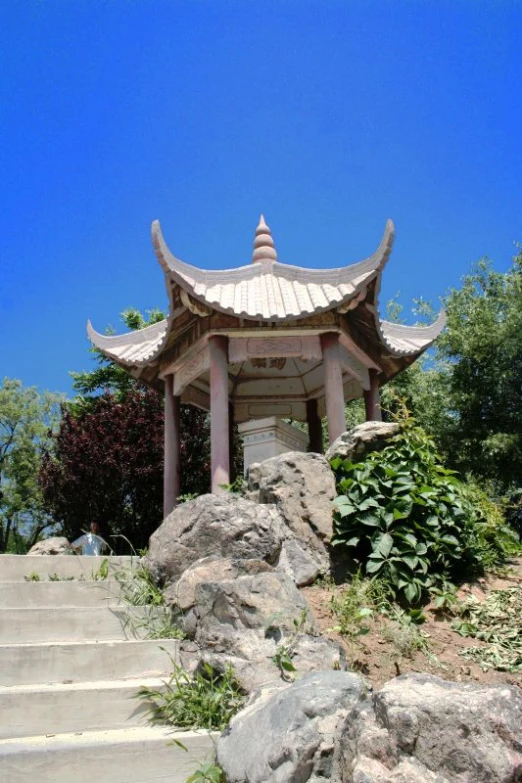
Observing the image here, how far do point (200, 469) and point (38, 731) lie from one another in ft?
35.0

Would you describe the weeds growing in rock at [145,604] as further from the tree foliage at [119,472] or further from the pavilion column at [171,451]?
the tree foliage at [119,472]

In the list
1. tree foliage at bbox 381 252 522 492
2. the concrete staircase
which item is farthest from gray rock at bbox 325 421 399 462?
tree foliage at bbox 381 252 522 492

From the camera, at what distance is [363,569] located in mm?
4379

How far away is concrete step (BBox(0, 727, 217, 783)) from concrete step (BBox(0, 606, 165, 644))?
3.36 feet

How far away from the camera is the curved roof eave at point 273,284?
750 centimetres

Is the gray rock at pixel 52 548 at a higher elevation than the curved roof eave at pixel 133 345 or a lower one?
lower

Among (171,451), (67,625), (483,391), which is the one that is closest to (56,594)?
(67,625)

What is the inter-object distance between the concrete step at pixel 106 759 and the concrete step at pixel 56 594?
1.43m

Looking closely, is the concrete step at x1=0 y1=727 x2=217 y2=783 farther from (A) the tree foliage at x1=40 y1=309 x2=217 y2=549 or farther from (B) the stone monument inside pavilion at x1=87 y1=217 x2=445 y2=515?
(A) the tree foliage at x1=40 y1=309 x2=217 y2=549

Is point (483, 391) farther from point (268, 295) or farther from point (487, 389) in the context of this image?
point (268, 295)

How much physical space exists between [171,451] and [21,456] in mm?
21340

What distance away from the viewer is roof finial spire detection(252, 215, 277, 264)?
10.1m

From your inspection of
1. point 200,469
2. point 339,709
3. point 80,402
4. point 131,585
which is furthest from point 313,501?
point 80,402

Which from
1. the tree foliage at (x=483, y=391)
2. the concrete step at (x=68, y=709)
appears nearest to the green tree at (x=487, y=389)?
the tree foliage at (x=483, y=391)
